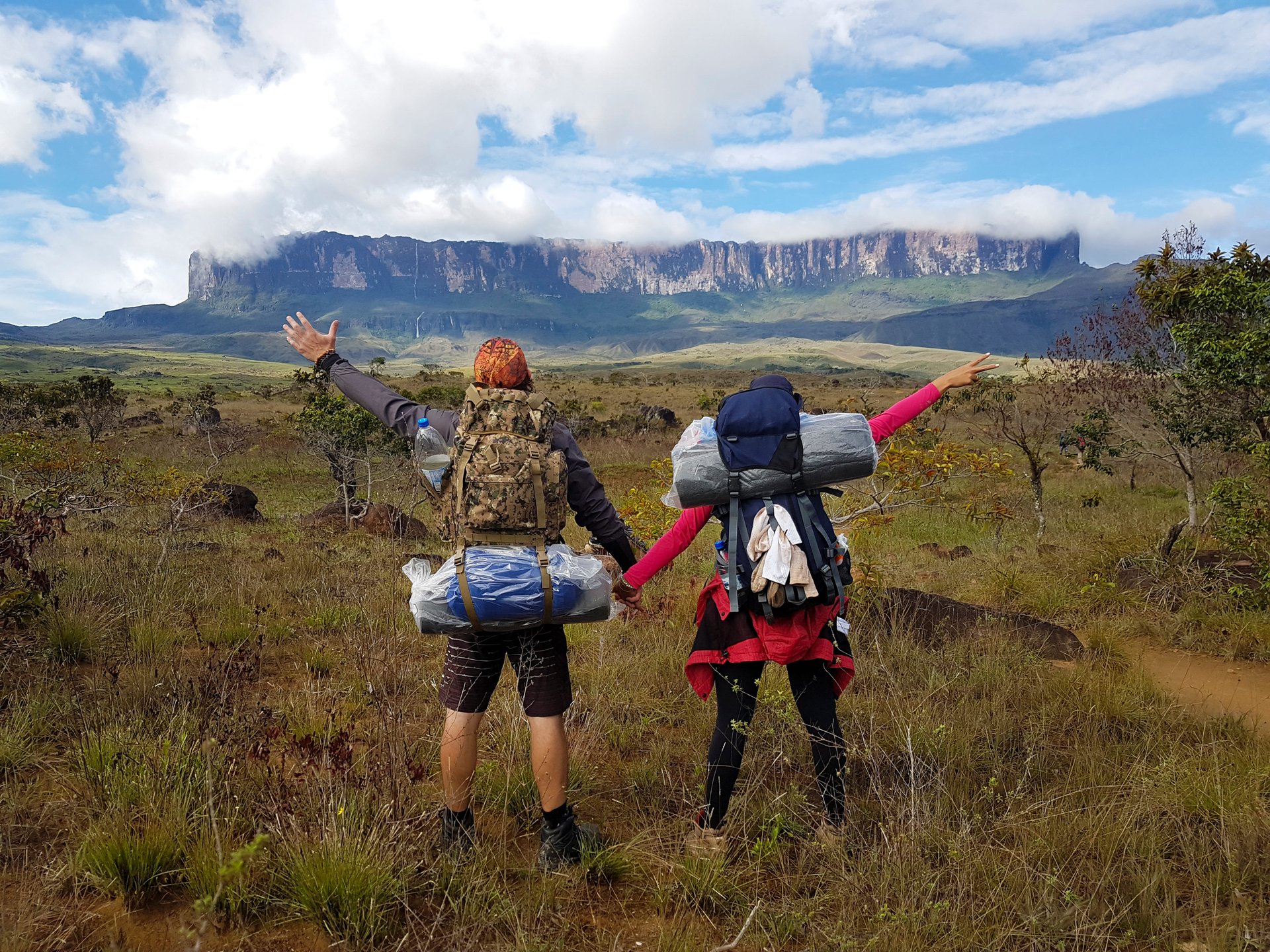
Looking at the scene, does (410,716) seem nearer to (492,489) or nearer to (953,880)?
(492,489)

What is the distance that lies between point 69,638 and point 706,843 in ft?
14.0

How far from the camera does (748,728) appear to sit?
2889mm

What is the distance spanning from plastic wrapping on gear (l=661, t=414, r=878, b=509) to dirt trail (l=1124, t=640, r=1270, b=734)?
305cm

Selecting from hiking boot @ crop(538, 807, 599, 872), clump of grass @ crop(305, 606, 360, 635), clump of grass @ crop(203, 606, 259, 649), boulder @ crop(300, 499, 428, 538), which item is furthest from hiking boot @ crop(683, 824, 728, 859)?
boulder @ crop(300, 499, 428, 538)

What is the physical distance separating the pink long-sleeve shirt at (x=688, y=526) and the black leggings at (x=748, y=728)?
1.51 ft

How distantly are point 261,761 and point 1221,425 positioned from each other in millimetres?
8118

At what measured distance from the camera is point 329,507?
525 inches

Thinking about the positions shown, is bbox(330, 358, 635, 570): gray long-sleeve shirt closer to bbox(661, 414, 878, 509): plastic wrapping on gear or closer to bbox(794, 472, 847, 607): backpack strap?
bbox(661, 414, 878, 509): plastic wrapping on gear

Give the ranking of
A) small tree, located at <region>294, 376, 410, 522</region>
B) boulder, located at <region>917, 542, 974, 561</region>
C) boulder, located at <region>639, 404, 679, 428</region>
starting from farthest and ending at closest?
1. boulder, located at <region>639, 404, 679, 428</region>
2. small tree, located at <region>294, 376, 410, 522</region>
3. boulder, located at <region>917, 542, 974, 561</region>

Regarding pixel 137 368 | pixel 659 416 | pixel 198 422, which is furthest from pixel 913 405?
pixel 137 368

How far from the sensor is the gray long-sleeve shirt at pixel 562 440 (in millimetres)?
2969

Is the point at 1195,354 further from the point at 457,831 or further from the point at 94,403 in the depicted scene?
the point at 94,403

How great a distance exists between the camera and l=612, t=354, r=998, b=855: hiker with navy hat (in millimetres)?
2781

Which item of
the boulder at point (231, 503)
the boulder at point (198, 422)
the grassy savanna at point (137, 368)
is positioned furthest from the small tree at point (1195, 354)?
the grassy savanna at point (137, 368)
